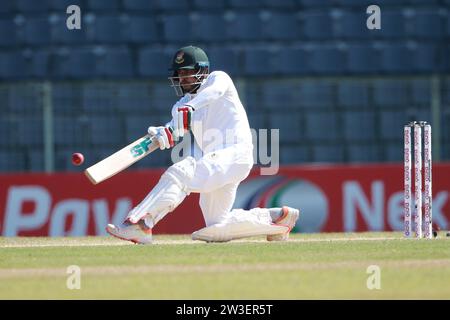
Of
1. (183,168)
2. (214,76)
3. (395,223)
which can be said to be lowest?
(395,223)

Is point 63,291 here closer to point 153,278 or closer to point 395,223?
point 153,278

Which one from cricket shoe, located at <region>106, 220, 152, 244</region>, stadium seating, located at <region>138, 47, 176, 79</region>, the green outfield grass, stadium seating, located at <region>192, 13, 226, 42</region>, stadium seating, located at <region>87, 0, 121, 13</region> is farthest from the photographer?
stadium seating, located at <region>87, 0, 121, 13</region>

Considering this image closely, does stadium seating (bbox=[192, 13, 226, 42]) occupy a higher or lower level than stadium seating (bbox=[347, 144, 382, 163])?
higher

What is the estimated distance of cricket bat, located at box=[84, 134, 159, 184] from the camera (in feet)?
29.7

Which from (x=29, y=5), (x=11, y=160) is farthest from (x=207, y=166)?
(x=29, y=5)

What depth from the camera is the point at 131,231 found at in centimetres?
909

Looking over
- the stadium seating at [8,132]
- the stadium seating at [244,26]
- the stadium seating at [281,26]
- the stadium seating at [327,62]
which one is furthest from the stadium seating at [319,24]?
the stadium seating at [8,132]

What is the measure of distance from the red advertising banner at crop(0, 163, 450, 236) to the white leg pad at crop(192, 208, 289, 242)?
13.7ft

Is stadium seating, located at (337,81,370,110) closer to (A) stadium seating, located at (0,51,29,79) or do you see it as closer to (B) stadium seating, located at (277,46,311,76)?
(B) stadium seating, located at (277,46,311,76)

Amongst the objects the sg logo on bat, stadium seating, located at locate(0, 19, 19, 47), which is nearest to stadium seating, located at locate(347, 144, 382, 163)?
stadium seating, located at locate(0, 19, 19, 47)

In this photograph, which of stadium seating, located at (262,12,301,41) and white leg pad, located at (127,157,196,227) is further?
stadium seating, located at (262,12,301,41)
